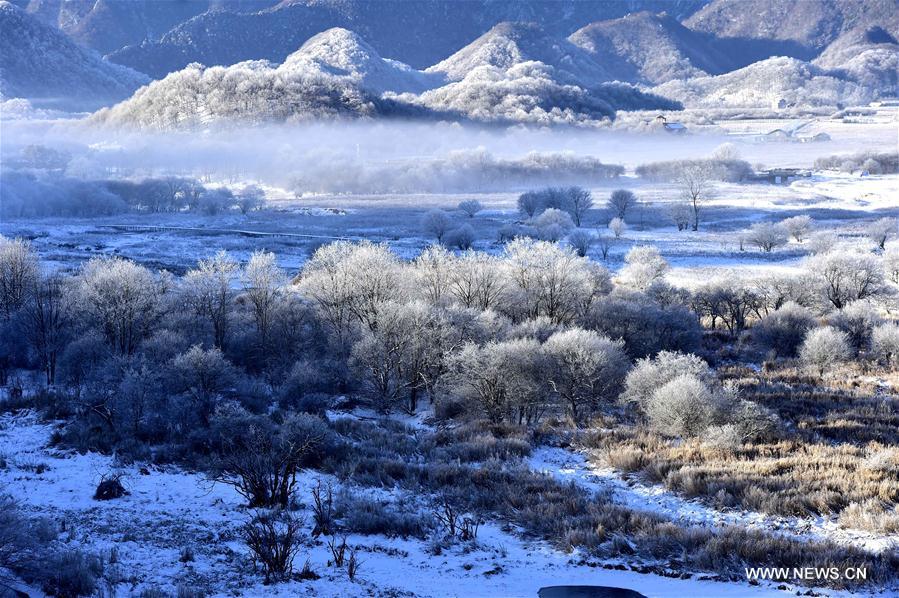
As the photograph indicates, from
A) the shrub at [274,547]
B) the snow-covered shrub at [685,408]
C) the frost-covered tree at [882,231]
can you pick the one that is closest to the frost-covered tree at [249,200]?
the frost-covered tree at [882,231]

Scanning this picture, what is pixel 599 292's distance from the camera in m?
39.3

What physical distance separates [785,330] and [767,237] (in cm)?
3157

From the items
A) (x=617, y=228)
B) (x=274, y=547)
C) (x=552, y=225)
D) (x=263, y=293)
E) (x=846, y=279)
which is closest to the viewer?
(x=274, y=547)

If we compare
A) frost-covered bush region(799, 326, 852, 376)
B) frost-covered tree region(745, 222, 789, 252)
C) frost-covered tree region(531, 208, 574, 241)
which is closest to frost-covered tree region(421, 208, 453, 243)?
frost-covered tree region(531, 208, 574, 241)

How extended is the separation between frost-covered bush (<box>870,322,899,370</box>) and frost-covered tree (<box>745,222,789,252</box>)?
31.8 metres

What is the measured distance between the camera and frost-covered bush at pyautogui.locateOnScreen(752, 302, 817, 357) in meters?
34.6

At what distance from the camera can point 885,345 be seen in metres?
31.8

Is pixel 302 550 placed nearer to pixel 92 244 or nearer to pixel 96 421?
pixel 96 421

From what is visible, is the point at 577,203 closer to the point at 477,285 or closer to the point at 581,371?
the point at 477,285

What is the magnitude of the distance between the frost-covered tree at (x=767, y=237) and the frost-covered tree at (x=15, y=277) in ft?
170

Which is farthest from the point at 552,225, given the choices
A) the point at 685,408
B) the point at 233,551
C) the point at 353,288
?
the point at 233,551

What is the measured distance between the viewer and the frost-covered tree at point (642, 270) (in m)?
46.4

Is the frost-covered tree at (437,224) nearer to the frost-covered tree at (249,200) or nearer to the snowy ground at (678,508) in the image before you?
the frost-covered tree at (249,200)

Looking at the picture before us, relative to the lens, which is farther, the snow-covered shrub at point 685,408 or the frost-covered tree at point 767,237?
the frost-covered tree at point 767,237
